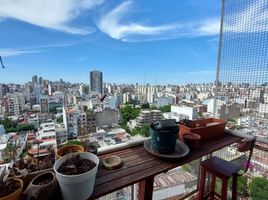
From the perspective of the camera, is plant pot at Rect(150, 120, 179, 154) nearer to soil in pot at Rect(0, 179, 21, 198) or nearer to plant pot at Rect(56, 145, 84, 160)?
plant pot at Rect(56, 145, 84, 160)

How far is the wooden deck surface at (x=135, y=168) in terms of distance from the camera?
0.82 m

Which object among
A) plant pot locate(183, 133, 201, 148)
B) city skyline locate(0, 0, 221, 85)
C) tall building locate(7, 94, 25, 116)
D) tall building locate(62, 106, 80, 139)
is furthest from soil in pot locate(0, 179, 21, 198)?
tall building locate(7, 94, 25, 116)

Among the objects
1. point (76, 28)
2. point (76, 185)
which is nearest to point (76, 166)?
point (76, 185)

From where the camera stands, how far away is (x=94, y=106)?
7.57 ft

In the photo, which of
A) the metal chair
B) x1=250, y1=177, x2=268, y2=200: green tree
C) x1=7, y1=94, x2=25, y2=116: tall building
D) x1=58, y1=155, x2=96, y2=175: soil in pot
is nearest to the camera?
x1=58, y1=155, x2=96, y2=175: soil in pot

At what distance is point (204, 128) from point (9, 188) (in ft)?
4.75

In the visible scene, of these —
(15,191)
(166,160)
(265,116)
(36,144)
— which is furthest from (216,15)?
(15,191)

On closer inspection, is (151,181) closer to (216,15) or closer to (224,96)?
(224,96)

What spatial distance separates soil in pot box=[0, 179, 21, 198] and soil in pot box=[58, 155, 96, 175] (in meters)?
0.17

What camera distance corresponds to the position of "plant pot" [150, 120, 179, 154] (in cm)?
107

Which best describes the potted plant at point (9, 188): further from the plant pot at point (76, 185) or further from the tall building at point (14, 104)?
the tall building at point (14, 104)

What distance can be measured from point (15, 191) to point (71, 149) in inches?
15.9

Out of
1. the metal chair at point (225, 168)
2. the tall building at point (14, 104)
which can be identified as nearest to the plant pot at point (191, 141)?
the metal chair at point (225, 168)

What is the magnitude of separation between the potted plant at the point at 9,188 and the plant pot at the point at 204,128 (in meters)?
1.19
